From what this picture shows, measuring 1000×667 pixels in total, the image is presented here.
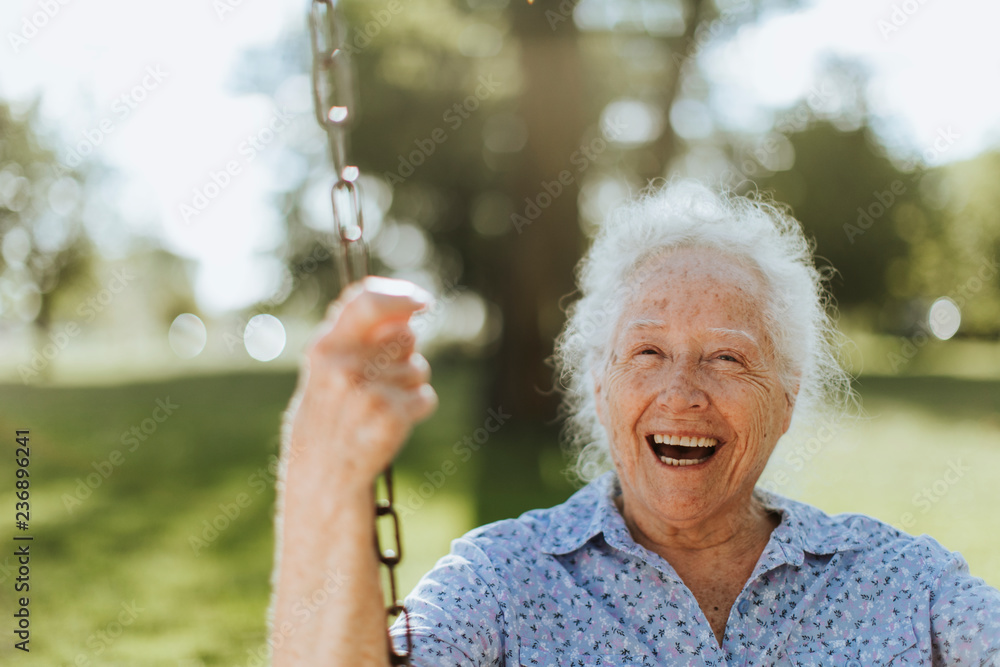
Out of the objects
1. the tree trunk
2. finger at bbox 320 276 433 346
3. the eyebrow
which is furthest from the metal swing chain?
the tree trunk

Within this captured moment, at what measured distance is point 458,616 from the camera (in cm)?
181

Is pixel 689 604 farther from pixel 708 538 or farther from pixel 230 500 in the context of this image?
pixel 230 500

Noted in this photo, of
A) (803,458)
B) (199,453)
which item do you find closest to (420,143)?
(199,453)

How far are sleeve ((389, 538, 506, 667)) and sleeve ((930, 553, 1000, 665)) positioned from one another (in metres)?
1.09

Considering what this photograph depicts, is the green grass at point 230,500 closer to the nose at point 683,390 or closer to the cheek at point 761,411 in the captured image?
the cheek at point 761,411

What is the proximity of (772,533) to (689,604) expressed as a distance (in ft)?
1.16

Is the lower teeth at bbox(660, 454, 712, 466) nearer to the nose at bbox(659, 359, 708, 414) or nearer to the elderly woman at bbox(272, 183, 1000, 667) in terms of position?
the elderly woman at bbox(272, 183, 1000, 667)

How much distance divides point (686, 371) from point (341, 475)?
1190mm

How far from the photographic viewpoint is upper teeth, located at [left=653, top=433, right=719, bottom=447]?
7.06ft

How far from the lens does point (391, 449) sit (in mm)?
1270

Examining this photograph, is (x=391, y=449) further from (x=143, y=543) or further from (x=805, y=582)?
(x=143, y=543)

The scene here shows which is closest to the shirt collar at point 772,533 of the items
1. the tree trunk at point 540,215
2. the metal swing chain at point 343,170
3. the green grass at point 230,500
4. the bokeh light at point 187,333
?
the green grass at point 230,500

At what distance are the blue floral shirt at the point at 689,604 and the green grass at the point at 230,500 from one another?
722 millimetres

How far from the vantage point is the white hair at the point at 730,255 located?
2377mm
